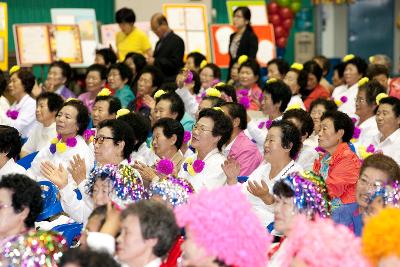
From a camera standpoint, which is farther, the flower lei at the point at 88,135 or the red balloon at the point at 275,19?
the red balloon at the point at 275,19

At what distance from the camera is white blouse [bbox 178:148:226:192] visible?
17.3 ft

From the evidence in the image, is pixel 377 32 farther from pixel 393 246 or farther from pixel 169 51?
pixel 393 246

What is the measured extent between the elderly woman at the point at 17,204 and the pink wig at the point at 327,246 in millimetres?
1371

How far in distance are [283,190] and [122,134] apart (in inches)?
73.1

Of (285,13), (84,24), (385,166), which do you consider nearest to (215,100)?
(385,166)

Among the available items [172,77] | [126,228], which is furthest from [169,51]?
[126,228]

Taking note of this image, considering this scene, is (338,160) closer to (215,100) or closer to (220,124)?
(220,124)

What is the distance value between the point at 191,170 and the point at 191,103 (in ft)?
8.52

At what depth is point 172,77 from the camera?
9234 mm

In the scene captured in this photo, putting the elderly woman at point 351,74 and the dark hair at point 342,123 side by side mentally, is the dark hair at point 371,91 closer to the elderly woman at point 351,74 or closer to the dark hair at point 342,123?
the dark hair at point 342,123

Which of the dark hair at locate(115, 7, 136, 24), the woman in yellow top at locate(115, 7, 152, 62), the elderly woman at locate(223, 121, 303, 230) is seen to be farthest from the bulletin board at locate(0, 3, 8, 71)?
the elderly woman at locate(223, 121, 303, 230)

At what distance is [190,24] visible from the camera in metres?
12.6

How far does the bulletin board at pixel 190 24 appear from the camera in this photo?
41.0 ft

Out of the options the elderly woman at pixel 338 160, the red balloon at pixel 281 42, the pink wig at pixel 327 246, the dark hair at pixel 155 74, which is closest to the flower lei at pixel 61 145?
the elderly woman at pixel 338 160
